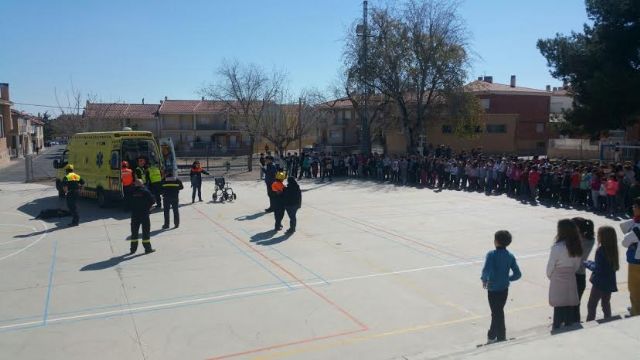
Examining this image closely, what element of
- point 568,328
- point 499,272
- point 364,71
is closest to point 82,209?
point 499,272

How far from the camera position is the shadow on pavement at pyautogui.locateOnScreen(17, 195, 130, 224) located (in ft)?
53.4

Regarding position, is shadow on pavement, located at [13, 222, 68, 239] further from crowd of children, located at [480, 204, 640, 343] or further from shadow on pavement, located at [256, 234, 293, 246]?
crowd of children, located at [480, 204, 640, 343]

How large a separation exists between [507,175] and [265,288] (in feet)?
49.4

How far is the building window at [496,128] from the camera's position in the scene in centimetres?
4744

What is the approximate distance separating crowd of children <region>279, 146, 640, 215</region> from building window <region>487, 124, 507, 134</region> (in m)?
22.5

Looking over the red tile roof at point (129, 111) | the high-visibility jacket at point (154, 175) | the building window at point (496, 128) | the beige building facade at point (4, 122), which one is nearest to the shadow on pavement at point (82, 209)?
the high-visibility jacket at point (154, 175)

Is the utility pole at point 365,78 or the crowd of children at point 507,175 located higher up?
the utility pole at point 365,78

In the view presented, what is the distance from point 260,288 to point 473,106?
27891 millimetres

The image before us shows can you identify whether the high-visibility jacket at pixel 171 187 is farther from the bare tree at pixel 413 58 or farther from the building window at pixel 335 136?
the building window at pixel 335 136

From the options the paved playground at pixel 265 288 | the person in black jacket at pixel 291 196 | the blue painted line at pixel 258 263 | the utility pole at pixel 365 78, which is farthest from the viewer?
the utility pole at pixel 365 78

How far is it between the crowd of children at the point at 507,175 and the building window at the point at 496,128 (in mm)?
22491

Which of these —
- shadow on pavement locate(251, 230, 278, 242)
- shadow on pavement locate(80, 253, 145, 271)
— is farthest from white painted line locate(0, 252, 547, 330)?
shadow on pavement locate(251, 230, 278, 242)

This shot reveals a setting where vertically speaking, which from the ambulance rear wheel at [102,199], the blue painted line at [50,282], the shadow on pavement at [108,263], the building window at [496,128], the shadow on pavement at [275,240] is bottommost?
the blue painted line at [50,282]

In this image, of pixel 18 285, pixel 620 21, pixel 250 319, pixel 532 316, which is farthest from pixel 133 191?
pixel 620 21
